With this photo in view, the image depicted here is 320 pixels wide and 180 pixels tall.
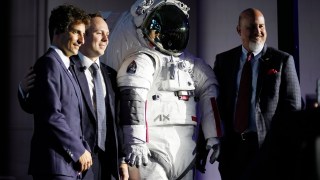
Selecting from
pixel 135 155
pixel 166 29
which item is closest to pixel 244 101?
pixel 166 29

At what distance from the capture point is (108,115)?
3.42 m

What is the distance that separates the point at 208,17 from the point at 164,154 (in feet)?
6.62

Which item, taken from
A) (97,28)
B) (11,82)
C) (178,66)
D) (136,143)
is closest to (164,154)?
(136,143)

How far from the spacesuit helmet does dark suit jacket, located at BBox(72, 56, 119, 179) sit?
0.36 meters

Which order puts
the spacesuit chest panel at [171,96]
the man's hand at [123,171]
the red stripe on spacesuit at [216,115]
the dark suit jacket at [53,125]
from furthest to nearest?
1. the red stripe on spacesuit at [216,115]
2. the spacesuit chest panel at [171,96]
3. the man's hand at [123,171]
4. the dark suit jacket at [53,125]

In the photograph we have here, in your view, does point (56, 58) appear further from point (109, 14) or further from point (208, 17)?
point (208, 17)

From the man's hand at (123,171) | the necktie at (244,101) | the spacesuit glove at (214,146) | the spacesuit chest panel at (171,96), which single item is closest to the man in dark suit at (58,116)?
the man's hand at (123,171)

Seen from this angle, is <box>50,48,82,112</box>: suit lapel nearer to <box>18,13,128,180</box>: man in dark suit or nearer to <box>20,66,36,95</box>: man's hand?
<box>18,13,128,180</box>: man in dark suit

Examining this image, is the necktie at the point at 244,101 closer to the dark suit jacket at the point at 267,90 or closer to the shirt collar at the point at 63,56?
the dark suit jacket at the point at 267,90

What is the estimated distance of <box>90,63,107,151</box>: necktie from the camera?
3270 millimetres

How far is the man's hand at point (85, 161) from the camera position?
117 inches

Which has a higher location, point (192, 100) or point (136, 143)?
point (192, 100)

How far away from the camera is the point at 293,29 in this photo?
4801 millimetres

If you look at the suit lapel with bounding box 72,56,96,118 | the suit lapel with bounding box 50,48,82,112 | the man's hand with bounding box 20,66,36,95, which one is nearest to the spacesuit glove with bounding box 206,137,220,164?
the suit lapel with bounding box 72,56,96,118
